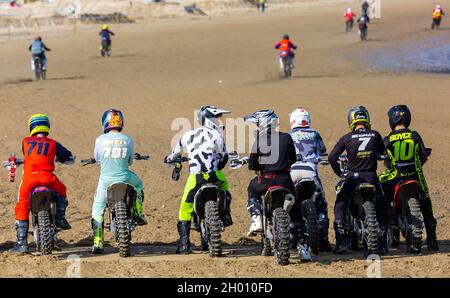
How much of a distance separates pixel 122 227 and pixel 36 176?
1.27 meters

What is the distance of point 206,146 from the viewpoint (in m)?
11.0

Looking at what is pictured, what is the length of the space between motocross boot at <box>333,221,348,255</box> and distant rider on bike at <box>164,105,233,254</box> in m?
1.32

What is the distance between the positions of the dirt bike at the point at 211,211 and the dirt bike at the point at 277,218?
39 cm

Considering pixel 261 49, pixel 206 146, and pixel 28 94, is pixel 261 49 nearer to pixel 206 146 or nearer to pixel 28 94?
pixel 28 94

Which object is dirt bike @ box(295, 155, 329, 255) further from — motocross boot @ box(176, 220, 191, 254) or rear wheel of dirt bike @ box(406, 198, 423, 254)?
motocross boot @ box(176, 220, 191, 254)

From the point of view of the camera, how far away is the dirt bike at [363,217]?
10.5m

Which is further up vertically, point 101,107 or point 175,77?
point 175,77

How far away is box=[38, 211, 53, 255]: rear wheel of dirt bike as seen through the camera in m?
10.8

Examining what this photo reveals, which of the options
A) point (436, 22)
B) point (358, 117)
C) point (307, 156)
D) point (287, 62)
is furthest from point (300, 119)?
point (436, 22)

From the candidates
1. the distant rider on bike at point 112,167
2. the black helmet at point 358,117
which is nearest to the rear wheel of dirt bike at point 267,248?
the distant rider on bike at point 112,167

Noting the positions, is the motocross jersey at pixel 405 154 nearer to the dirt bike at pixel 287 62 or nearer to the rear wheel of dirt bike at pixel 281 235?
the rear wheel of dirt bike at pixel 281 235

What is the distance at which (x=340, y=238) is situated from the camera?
36.7 ft
